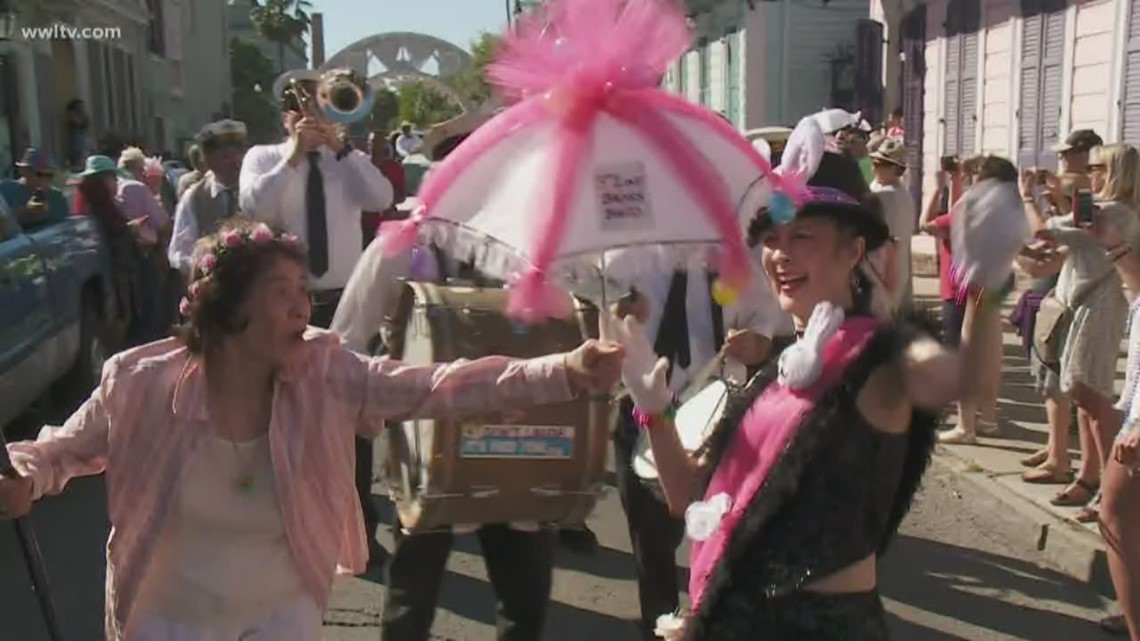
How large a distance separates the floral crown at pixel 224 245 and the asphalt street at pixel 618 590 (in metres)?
2.27

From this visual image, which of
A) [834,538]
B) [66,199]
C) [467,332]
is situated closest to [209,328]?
[467,332]

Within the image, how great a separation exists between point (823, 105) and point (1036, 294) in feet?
51.3

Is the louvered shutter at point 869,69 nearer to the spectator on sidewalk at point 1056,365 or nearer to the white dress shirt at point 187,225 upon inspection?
the spectator on sidewalk at point 1056,365

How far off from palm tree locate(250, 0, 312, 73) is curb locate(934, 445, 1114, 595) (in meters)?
68.9

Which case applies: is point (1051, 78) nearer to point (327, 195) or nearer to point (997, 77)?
point (997, 77)

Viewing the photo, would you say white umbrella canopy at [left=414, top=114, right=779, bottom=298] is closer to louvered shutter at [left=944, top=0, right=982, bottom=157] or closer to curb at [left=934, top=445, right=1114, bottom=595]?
curb at [left=934, top=445, right=1114, bottom=595]

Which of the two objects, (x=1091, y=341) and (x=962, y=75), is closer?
(x=1091, y=341)

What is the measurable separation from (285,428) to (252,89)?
5589 cm

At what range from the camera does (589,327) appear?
309 cm

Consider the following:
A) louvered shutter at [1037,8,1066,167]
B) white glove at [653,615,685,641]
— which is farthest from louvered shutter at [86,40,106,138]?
white glove at [653,615,685,641]

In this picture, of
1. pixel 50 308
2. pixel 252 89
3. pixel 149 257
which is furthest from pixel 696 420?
pixel 252 89

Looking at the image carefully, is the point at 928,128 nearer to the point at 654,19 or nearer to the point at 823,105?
the point at 823,105

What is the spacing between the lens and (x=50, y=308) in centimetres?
689

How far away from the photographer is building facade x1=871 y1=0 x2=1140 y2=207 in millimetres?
10094
